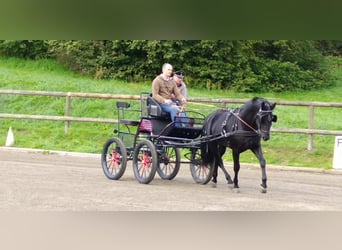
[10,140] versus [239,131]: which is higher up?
[239,131]

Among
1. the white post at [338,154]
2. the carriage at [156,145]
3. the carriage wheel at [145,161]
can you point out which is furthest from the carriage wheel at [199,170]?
the white post at [338,154]

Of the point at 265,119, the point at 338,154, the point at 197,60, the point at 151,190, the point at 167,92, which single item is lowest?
the point at 151,190

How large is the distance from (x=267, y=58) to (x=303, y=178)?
47.1 ft

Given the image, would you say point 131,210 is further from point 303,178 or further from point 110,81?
point 110,81

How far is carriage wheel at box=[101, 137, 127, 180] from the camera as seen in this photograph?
11.3 meters

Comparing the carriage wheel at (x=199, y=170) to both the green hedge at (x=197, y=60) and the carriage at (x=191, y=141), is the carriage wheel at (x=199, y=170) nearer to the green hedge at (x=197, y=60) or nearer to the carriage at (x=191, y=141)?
the carriage at (x=191, y=141)

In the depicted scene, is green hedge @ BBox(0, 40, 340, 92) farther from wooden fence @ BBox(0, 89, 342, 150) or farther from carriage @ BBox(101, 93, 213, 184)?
carriage @ BBox(101, 93, 213, 184)

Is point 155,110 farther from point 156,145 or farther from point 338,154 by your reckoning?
point 338,154

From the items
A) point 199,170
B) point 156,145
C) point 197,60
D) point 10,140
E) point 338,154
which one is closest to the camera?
point 156,145

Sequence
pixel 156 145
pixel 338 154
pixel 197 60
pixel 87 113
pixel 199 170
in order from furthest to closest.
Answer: pixel 197 60 → pixel 87 113 → pixel 338 154 → pixel 199 170 → pixel 156 145

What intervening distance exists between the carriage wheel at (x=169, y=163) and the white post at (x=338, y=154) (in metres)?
3.56

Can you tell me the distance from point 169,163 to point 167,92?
1164mm

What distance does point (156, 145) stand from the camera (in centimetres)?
1109

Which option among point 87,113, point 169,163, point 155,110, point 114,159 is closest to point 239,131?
point 155,110
